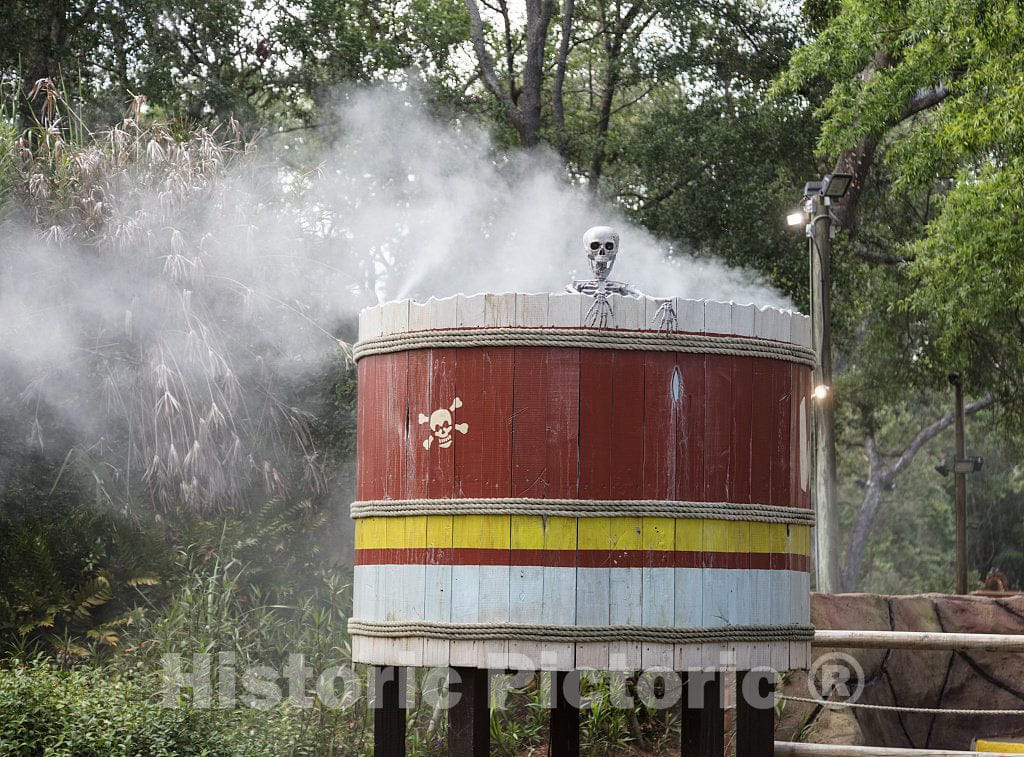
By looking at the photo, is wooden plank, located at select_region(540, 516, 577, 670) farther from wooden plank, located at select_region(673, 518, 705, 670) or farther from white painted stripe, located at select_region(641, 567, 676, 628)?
wooden plank, located at select_region(673, 518, 705, 670)

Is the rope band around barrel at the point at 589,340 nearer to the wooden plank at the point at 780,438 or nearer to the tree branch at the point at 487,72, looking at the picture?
the wooden plank at the point at 780,438

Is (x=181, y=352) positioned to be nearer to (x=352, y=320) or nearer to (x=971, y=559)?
(x=352, y=320)

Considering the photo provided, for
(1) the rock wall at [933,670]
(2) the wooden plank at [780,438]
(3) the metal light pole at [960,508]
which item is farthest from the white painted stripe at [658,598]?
(3) the metal light pole at [960,508]

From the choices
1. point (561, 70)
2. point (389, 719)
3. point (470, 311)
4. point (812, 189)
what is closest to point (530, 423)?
point (470, 311)

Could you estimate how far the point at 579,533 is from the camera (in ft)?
13.1

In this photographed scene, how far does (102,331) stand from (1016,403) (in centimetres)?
1533

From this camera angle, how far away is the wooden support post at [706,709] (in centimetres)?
434

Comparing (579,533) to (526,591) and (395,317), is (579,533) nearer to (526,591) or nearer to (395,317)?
(526,591)

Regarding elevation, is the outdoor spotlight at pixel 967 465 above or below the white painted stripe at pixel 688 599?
above

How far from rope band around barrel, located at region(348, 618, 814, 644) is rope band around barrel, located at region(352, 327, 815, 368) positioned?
34.2 inches

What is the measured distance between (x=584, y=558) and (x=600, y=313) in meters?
0.76

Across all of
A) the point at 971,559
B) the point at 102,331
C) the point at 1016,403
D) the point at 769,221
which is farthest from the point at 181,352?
the point at 971,559

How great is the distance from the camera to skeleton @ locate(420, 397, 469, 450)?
4.13 meters

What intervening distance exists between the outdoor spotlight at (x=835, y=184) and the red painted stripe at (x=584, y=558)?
820cm
